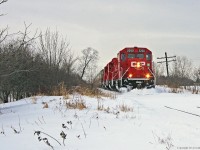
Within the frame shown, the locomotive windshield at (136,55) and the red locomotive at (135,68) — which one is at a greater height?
the locomotive windshield at (136,55)

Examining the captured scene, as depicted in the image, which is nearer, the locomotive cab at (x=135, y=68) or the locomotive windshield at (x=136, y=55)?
the locomotive cab at (x=135, y=68)

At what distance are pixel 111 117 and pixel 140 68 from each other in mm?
15750

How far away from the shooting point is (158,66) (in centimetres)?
7500

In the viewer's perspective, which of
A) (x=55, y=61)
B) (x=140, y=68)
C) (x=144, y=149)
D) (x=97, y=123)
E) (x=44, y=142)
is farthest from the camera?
(x=140, y=68)

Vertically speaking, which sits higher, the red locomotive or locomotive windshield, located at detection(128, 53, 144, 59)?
locomotive windshield, located at detection(128, 53, 144, 59)

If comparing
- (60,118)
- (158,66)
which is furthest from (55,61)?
(158,66)

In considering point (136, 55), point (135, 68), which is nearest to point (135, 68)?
point (135, 68)

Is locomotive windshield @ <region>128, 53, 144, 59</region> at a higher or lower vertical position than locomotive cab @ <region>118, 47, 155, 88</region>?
higher

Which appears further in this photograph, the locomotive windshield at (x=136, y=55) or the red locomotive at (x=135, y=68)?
the locomotive windshield at (x=136, y=55)

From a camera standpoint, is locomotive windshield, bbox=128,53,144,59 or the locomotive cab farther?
locomotive windshield, bbox=128,53,144,59

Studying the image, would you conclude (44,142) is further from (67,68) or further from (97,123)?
(67,68)

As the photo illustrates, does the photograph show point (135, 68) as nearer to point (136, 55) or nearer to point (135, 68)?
point (135, 68)

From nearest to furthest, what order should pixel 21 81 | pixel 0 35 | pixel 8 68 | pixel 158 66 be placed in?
pixel 0 35
pixel 8 68
pixel 21 81
pixel 158 66

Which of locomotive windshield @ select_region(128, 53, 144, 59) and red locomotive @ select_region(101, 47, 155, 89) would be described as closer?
red locomotive @ select_region(101, 47, 155, 89)
